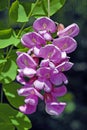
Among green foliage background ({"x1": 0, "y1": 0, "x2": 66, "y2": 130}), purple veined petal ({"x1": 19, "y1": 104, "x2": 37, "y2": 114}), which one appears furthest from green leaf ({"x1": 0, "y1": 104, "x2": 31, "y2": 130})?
purple veined petal ({"x1": 19, "y1": 104, "x2": 37, "y2": 114})

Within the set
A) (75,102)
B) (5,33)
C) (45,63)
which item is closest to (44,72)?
(45,63)

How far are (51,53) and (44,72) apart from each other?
0.03 metres

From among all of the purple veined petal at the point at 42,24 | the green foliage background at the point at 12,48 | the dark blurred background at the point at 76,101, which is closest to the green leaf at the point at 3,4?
the green foliage background at the point at 12,48

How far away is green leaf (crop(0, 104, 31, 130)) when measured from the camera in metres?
1.10

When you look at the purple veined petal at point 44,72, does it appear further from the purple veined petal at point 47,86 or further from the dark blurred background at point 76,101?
the dark blurred background at point 76,101

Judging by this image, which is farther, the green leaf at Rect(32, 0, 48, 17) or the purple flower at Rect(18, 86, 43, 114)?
the green leaf at Rect(32, 0, 48, 17)

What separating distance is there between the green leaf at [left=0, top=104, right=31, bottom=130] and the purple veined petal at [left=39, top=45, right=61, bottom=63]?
0.16m

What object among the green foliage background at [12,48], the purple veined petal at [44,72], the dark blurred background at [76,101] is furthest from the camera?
the dark blurred background at [76,101]

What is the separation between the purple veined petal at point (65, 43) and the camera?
99 cm

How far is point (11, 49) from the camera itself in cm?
109

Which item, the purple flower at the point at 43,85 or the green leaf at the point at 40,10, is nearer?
the purple flower at the point at 43,85

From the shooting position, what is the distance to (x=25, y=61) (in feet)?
3.23

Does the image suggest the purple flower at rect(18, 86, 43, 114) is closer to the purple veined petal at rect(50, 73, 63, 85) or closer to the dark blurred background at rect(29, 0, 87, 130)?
the purple veined petal at rect(50, 73, 63, 85)

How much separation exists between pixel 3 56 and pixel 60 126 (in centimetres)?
259
